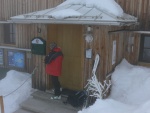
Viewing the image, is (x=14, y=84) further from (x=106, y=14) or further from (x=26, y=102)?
(x=106, y=14)

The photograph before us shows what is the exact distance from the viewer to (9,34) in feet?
39.1

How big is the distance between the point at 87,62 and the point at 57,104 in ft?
6.15

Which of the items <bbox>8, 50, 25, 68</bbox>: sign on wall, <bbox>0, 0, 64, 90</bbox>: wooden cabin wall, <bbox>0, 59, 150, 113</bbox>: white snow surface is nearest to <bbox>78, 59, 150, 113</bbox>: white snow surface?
<bbox>0, 59, 150, 113</bbox>: white snow surface

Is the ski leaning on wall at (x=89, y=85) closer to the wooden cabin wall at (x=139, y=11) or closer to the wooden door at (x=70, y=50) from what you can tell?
the wooden door at (x=70, y=50)

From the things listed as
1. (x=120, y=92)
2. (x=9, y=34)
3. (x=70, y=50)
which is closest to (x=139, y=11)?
(x=70, y=50)

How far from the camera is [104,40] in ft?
25.9

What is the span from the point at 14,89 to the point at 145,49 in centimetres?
564

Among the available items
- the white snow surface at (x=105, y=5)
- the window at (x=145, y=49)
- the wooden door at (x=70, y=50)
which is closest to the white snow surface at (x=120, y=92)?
the window at (x=145, y=49)

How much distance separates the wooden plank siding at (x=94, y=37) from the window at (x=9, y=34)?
20cm

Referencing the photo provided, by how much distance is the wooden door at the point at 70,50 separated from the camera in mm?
9242

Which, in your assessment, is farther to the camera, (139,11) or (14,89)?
(14,89)

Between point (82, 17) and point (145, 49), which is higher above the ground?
point (82, 17)

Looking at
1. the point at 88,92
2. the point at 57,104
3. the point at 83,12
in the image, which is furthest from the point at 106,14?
the point at 57,104

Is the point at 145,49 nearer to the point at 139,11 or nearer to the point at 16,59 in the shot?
the point at 139,11
